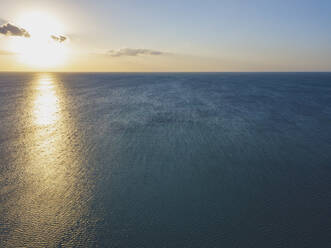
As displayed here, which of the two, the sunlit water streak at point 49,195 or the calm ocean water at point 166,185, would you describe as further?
the calm ocean water at point 166,185

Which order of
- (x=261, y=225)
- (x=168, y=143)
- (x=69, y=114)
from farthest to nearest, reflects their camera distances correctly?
(x=69, y=114), (x=168, y=143), (x=261, y=225)

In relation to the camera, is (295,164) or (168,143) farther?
(168,143)

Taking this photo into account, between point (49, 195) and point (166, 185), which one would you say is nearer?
point (49, 195)

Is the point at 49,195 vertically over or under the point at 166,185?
under

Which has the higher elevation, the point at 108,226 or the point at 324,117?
the point at 324,117

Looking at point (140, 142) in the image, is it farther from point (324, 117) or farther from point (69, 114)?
point (324, 117)

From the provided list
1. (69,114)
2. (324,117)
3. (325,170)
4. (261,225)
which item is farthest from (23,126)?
(324,117)

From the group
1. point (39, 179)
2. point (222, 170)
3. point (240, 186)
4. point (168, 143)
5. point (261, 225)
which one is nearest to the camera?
point (261, 225)

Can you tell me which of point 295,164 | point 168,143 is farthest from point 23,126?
point 295,164

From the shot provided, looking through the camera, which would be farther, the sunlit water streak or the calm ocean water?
the calm ocean water
